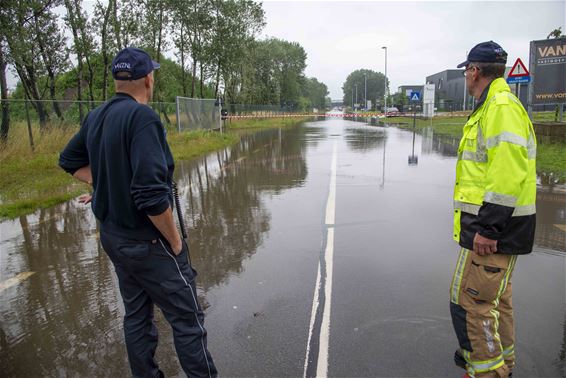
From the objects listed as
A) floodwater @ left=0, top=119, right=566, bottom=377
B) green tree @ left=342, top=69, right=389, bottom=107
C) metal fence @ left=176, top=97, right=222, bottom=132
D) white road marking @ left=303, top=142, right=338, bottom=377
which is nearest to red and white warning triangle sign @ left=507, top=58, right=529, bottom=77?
floodwater @ left=0, top=119, right=566, bottom=377

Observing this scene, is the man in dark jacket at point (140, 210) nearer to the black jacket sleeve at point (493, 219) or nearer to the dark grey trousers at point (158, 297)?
the dark grey trousers at point (158, 297)

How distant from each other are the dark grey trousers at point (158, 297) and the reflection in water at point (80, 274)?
1.69 ft

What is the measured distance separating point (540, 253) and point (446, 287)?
182 cm

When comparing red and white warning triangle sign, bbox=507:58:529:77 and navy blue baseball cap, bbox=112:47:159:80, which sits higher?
red and white warning triangle sign, bbox=507:58:529:77

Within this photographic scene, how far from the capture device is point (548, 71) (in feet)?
53.9

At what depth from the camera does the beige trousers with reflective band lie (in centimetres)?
271

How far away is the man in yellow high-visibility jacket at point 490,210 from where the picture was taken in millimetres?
2568

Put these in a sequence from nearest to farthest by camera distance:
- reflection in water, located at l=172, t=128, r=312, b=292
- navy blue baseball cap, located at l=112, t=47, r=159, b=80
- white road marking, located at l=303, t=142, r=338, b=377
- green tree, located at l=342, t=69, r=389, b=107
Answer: navy blue baseball cap, located at l=112, t=47, r=159, b=80 < white road marking, located at l=303, t=142, r=338, b=377 < reflection in water, located at l=172, t=128, r=312, b=292 < green tree, located at l=342, t=69, r=389, b=107

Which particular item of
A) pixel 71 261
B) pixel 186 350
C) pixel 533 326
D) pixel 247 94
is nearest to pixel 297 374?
pixel 186 350

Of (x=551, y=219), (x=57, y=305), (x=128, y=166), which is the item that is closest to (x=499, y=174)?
(x=128, y=166)

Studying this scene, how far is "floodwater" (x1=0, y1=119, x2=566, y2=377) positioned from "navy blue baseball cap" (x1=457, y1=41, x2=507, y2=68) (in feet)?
6.69

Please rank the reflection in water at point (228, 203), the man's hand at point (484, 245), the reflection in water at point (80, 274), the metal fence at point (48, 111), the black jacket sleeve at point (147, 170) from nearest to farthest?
the black jacket sleeve at point (147, 170), the man's hand at point (484, 245), the reflection in water at point (80, 274), the reflection in water at point (228, 203), the metal fence at point (48, 111)

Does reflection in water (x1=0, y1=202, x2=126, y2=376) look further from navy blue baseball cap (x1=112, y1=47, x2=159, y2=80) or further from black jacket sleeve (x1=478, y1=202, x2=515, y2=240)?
black jacket sleeve (x1=478, y1=202, x2=515, y2=240)

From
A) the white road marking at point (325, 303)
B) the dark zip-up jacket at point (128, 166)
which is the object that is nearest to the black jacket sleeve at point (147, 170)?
the dark zip-up jacket at point (128, 166)
